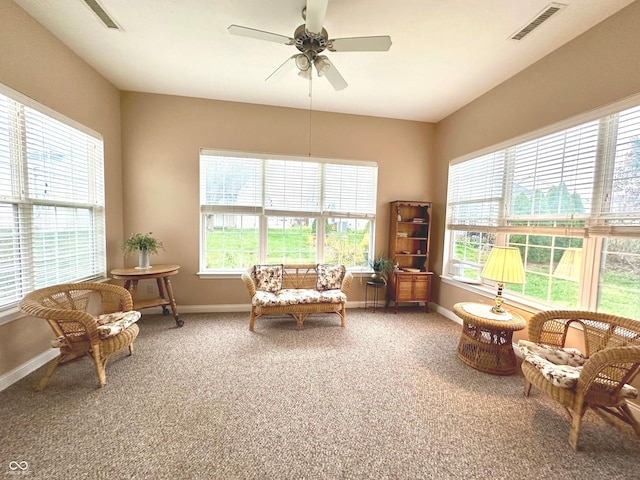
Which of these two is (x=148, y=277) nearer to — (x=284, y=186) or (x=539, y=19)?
(x=284, y=186)

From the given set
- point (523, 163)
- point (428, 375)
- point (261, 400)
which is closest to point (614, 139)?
point (523, 163)

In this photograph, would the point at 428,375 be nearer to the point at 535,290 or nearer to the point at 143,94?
the point at 535,290

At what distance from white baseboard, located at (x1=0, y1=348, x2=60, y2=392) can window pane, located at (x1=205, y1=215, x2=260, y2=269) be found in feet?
6.01

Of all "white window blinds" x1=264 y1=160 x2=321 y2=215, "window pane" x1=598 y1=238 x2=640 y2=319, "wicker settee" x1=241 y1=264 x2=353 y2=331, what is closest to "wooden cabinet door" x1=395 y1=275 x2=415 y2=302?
"wicker settee" x1=241 y1=264 x2=353 y2=331

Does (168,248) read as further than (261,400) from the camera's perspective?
→ Yes

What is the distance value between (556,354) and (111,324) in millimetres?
3656

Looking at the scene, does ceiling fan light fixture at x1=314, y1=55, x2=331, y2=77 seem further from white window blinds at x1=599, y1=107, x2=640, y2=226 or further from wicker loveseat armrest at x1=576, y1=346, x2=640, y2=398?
wicker loveseat armrest at x1=576, y1=346, x2=640, y2=398

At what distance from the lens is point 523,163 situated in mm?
2842

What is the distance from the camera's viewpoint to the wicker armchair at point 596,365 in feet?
5.05

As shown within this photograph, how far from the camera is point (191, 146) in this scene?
3.66 m

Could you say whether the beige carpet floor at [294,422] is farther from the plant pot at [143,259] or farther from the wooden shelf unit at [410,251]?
the wooden shelf unit at [410,251]

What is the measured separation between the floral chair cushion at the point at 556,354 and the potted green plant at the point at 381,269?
1.95 metres

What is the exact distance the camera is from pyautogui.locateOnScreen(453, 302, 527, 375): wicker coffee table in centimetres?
237

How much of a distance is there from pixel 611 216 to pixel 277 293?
134 inches
